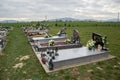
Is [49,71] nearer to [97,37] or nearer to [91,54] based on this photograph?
[91,54]

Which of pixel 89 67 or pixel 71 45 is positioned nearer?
pixel 89 67

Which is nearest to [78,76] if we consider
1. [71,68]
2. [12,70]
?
[71,68]

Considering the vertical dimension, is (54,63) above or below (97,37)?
below

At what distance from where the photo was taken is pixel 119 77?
9297 millimetres

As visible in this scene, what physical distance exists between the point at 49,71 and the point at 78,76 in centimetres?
193

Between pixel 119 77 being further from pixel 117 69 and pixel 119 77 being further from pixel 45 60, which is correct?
pixel 45 60

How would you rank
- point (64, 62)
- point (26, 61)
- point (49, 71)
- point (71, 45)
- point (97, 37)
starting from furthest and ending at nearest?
point (71, 45), point (97, 37), point (26, 61), point (64, 62), point (49, 71)

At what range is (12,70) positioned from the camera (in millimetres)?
10836

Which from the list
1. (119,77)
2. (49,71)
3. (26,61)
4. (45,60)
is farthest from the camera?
(26,61)

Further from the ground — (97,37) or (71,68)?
(97,37)

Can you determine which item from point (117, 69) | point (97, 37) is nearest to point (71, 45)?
point (97, 37)

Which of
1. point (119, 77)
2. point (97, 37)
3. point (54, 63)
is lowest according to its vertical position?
point (119, 77)

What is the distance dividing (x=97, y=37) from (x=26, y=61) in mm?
6597

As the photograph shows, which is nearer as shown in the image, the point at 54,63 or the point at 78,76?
the point at 78,76
